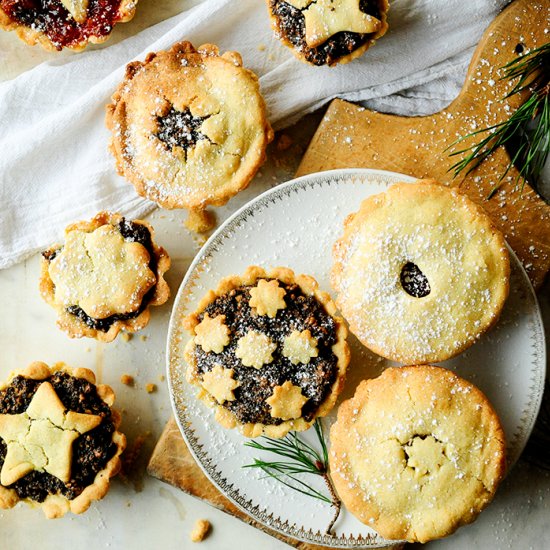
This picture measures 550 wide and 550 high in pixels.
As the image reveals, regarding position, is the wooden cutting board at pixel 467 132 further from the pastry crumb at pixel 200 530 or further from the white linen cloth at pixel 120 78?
the pastry crumb at pixel 200 530

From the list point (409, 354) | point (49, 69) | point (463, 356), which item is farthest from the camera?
point (49, 69)

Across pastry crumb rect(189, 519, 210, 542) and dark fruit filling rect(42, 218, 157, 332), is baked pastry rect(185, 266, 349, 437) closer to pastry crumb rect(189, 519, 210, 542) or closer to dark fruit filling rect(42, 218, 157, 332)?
dark fruit filling rect(42, 218, 157, 332)

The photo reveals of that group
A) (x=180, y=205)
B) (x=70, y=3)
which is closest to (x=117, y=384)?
(x=180, y=205)

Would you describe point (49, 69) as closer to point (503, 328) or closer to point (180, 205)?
point (180, 205)

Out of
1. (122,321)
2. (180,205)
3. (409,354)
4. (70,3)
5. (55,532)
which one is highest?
(70,3)

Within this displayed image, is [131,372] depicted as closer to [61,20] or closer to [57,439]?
[57,439]

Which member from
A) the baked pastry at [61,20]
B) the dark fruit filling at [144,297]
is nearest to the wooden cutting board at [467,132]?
the dark fruit filling at [144,297]

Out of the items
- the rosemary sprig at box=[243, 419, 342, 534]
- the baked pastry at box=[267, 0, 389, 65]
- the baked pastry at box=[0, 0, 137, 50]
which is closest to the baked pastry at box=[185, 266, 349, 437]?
the rosemary sprig at box=[243, 419, 342, 534]
